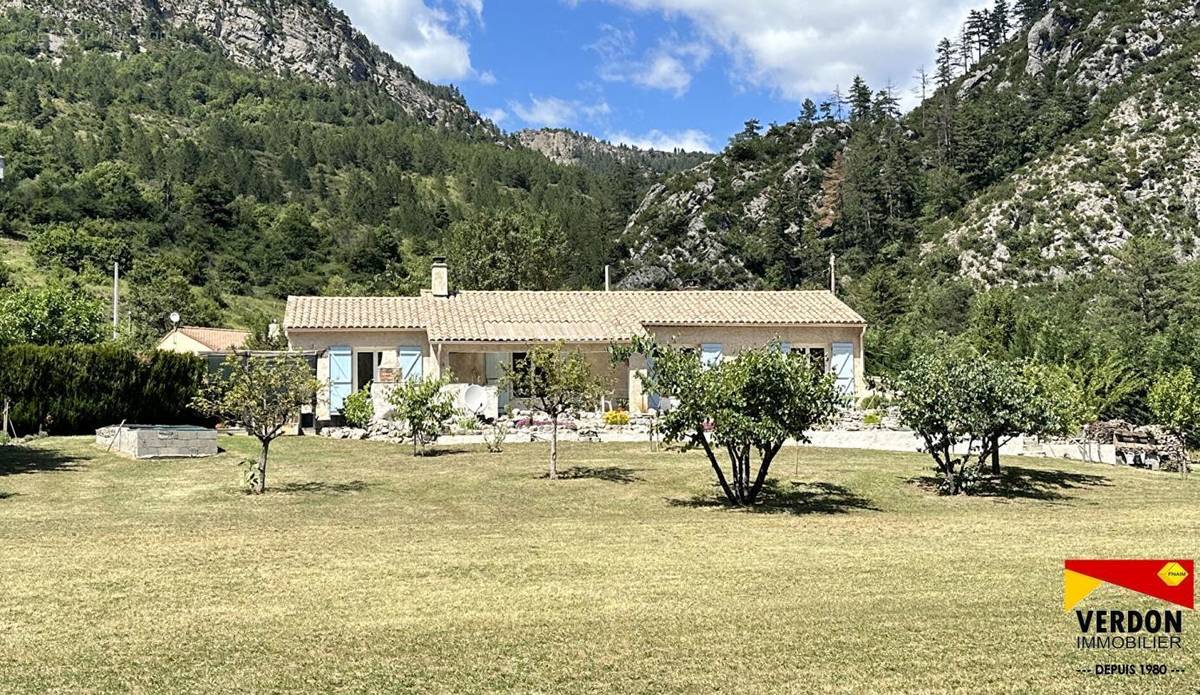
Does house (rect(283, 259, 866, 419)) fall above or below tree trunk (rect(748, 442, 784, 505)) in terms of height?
above

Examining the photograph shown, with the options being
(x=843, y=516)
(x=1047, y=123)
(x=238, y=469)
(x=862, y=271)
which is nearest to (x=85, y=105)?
(x=862, y=271)

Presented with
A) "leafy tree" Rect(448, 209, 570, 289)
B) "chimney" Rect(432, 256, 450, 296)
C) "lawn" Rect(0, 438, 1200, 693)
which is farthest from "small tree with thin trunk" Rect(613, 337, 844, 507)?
"leafy tree" Rect(448, 209, 570, 289)

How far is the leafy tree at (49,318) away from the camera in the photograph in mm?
34531

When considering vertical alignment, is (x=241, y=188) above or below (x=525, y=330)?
above

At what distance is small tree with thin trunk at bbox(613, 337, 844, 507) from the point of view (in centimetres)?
1619

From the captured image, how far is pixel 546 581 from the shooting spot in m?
10.4

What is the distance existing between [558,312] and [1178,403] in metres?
18.9

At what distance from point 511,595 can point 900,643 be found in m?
3.81

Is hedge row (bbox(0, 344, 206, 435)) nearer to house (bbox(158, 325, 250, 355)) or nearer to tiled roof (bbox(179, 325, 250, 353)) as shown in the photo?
tiled roof (bbox(179, 325, 250, 353))

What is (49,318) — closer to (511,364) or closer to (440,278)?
(440,278)

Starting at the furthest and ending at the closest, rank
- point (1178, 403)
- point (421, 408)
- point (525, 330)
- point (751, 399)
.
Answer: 1. point (525, 330)
2. point (1178, 403)
3. point (421, 408)
4. point (751, 399)

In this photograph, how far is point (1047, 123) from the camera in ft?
255

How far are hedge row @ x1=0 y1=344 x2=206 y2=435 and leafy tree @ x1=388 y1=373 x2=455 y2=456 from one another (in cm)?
791

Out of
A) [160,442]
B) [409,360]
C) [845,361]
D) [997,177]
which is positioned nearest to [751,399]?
[160,442]
